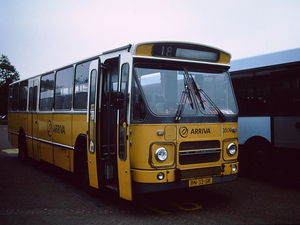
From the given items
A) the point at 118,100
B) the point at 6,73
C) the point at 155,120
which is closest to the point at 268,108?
the point at 155,120

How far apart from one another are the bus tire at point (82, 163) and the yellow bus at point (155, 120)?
24 mm

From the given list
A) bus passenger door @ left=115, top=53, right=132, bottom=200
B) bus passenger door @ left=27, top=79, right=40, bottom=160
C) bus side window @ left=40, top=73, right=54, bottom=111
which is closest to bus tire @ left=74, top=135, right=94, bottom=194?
bus passenger door @ left=115, top=53, right=132, bottom=200

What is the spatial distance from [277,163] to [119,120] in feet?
16.4

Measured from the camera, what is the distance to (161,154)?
634cm

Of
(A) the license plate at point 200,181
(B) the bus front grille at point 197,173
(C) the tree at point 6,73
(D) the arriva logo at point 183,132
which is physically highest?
(C) the tree at point 6,73

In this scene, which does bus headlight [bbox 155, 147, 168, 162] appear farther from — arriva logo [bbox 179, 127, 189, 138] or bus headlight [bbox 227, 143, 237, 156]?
bus headlight [bbox 227, 143, 237, 156]

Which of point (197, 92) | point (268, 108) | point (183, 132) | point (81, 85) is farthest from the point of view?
point (268, 108)

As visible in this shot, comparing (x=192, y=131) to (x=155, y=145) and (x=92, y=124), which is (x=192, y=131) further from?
(x=92, y=124)

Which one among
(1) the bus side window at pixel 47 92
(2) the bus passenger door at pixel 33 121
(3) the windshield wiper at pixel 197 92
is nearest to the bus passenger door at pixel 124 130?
(3) the windshield wiper at pixel 197 92

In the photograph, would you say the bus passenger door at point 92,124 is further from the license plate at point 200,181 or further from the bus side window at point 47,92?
the bus side window at point 47,92

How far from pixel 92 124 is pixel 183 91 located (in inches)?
82.7

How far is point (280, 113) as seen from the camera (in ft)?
30.6

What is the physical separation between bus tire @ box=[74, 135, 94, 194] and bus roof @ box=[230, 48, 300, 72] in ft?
17.2

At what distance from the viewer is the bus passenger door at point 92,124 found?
7.41 meters
